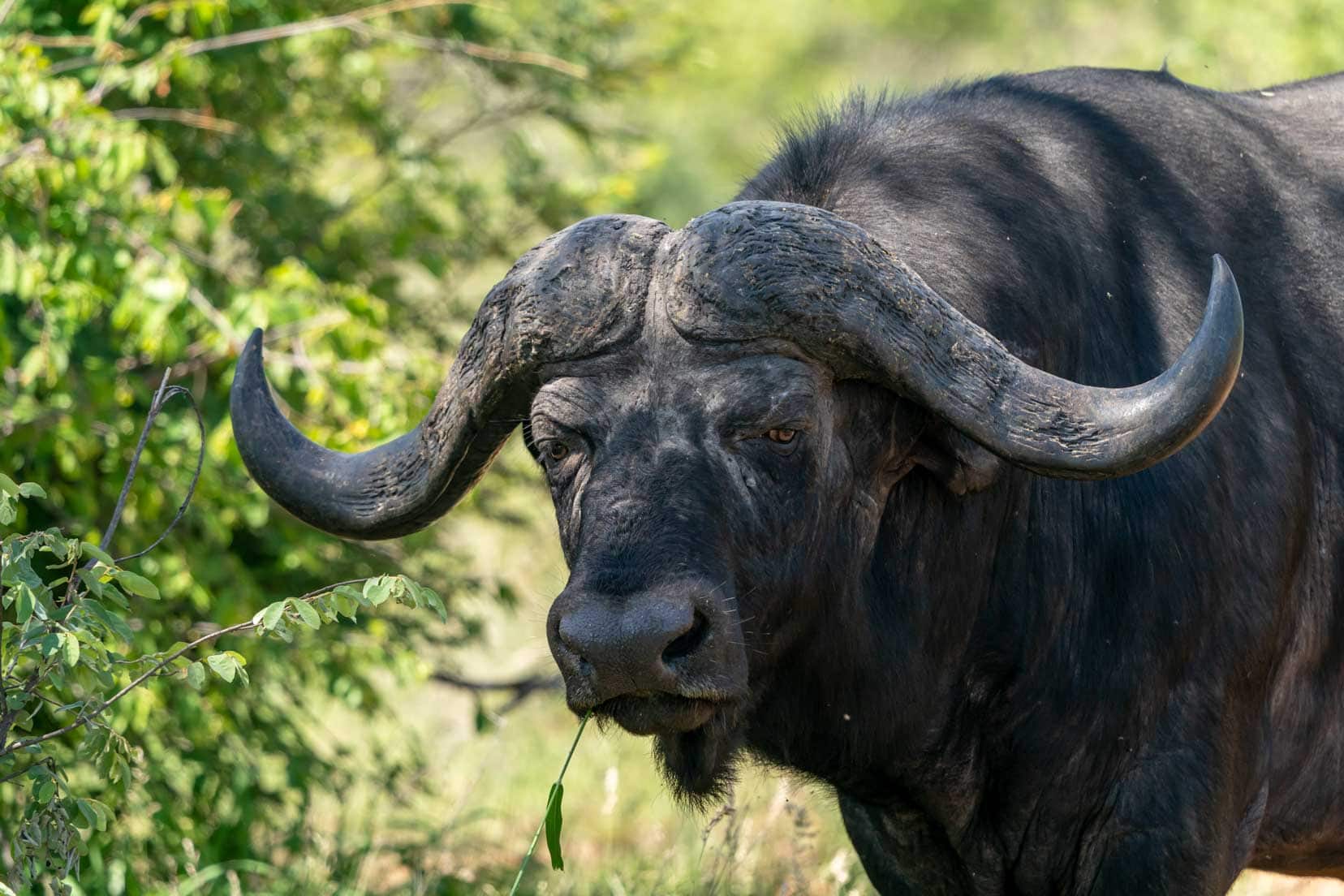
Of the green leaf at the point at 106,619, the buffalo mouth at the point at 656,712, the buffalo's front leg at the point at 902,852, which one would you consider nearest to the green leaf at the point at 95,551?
the green leaf at the point at 106,619

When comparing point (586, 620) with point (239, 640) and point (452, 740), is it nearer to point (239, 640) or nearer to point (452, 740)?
point (239, 640)

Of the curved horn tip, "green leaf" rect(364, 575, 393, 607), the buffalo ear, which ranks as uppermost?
the curved horn tip

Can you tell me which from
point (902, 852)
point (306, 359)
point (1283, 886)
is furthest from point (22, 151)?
point (1283, 886)

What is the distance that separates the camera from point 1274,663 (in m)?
3.95

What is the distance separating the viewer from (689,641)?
10.6 feet

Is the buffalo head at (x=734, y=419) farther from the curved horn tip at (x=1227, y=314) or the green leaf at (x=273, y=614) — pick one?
the green leaf at (x=273, y=614)

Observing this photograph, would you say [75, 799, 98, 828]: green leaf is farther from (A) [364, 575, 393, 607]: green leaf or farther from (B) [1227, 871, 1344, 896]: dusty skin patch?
(B) [1227, 871, 1344, 896]: dusty skin patch

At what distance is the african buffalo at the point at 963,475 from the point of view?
11.0ft

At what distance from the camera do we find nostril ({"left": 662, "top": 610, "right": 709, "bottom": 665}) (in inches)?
125

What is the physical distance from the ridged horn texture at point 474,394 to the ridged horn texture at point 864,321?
17 centimetres

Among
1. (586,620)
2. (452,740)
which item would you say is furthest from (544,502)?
(586,620)

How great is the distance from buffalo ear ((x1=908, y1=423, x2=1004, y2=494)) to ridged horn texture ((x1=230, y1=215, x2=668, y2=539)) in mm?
730

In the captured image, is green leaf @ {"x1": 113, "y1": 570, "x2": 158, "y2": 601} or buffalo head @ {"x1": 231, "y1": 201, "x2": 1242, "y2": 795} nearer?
buffalo head @ {"x1": 231, "y1": 201, "x2": 1242, "y2": 795}

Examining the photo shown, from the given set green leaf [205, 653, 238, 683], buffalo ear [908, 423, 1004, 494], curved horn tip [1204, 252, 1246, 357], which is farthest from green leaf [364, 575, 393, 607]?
curved horn tip [1204, 252, 1246, 357]
